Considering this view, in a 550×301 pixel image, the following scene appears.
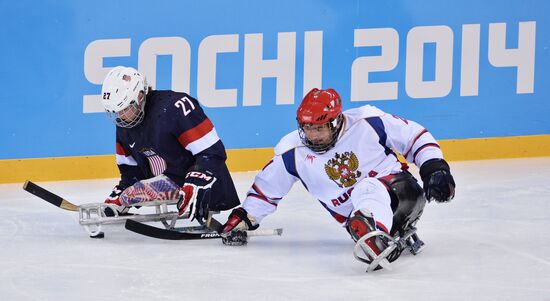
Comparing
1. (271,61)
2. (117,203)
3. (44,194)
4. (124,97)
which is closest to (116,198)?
(117,203)

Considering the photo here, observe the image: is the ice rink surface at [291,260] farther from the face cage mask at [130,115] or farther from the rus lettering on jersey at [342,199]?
the face cage mask at [130,115]

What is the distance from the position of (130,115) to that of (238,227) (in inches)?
26.2

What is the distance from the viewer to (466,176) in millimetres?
6750

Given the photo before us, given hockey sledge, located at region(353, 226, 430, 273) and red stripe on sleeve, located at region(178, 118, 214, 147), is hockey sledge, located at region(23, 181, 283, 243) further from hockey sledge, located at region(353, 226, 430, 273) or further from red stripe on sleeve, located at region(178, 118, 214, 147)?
hockey sledge, located at region(353, 226, 430, 273)

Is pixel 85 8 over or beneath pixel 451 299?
over

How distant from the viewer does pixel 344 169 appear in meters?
4.58

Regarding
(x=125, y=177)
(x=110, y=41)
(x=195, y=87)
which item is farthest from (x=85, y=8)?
(x=125, y=177)

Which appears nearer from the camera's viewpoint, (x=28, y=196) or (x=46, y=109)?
(x=28, y=196)

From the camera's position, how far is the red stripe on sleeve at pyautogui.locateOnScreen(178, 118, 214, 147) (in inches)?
198

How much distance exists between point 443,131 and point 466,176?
0.58 metres

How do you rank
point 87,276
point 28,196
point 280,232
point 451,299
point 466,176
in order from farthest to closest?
point 466,176 < point 28,196 < point 280,232 < point 87,276 < point 451,299

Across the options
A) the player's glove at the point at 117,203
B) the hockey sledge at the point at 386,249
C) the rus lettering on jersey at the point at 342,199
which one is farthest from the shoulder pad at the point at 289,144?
the player's glove at the point at 117,203

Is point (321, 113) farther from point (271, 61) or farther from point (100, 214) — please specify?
point (271, 61)

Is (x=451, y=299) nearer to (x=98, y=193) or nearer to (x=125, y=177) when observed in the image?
(x=125, y=177)
